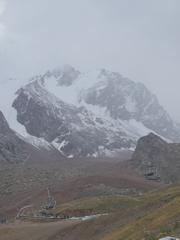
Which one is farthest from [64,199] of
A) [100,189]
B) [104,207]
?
[104,207]

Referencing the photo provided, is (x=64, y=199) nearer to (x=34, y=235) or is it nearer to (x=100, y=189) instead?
(x=100, y=189)

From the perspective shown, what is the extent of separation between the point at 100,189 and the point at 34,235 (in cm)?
10220

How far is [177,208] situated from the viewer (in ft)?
224

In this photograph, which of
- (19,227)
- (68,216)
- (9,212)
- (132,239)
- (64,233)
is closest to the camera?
(132,239)

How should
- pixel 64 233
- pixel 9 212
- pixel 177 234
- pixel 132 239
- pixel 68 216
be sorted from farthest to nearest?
1. pixel 9 212
2. pixel 68 216
3. pixel 64 233
4. pixel 132 239
5. pixel 177 234

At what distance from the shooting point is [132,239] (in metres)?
60.0

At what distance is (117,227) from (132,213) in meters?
9.86

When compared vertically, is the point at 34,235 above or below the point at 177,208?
below

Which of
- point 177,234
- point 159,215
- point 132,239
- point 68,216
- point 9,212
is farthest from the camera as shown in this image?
point 9,212

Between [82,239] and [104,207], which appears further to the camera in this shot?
[104,207]

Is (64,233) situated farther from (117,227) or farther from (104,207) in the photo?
(104,207)

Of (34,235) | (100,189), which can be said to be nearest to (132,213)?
(34,235)

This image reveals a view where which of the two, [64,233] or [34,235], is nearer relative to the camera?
[64,233]

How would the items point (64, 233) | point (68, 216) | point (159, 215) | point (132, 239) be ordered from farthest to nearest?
point (68, 216) → point (64, 233) → point (159, 215) → point (132, 239)
